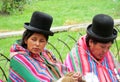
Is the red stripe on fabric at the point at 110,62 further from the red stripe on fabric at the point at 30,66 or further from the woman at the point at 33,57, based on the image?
the red stripe on fabric at the point at 30,66

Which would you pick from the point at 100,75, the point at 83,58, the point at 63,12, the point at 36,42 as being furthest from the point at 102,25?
the point at 63,12

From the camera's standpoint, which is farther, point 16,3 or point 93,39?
point 16,3

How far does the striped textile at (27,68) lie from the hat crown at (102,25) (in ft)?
1.93

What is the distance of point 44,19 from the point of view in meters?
3.64

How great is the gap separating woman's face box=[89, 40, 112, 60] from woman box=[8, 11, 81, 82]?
1.47 ft

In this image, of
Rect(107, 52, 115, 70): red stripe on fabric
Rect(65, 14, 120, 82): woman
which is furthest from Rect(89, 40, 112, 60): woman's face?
Rect(107, 52, 115, 70): red stripe on fabric

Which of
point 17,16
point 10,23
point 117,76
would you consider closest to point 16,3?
point 17,16

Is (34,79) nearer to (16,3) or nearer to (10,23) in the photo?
(10,23)

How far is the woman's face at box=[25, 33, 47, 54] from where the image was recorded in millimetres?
3465

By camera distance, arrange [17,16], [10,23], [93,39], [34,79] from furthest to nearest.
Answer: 1. [17,16]
2. [10,23]
3. [93,39]
4. [34,79]

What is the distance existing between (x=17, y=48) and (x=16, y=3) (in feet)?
28.9

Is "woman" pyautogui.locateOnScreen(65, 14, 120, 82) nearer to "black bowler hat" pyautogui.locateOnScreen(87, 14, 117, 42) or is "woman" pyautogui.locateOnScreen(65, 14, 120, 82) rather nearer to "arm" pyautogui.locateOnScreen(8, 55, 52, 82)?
"black bowler hat" pyautogui.locateOnScreen(87, 14, 117, 42)

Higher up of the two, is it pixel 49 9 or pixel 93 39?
pixel 93 39

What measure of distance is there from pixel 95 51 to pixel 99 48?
8 cm
